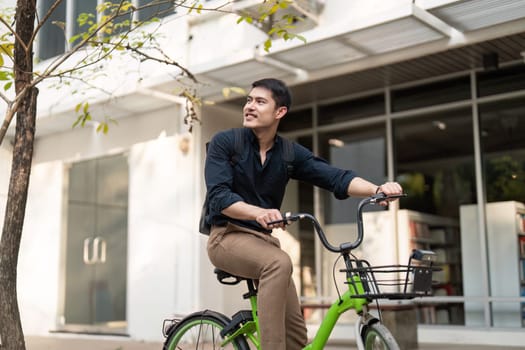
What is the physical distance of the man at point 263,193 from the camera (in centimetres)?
315

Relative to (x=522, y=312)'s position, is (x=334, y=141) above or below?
above

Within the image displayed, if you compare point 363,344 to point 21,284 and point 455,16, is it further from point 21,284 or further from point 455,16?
point 21,284

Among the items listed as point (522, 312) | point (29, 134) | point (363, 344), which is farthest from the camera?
point (522, 312)

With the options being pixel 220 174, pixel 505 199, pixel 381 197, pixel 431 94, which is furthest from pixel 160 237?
pixel 381 197

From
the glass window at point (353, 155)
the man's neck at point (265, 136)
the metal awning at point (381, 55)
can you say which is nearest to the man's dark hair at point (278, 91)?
the man's neck at point (265, 136)

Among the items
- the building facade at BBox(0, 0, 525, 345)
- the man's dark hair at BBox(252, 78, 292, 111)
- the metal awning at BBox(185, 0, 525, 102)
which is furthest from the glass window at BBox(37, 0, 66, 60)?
the man's dark hair at BBox(252, 78, 292, 111)

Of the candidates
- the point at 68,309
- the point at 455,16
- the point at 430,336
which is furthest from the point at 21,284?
the point at 455,16

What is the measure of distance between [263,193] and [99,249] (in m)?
8.09

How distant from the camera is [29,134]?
509cm

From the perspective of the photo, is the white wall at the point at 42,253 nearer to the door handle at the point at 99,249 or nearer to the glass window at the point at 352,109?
the door handle at the point at 99,249

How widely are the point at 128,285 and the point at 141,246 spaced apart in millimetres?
609

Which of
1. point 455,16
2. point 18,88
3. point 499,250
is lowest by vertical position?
point 499,250

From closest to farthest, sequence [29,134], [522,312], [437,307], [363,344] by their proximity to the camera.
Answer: [363,344], [29,134], [522,312], [437,307]

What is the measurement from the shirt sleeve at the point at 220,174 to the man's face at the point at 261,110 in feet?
0.37
